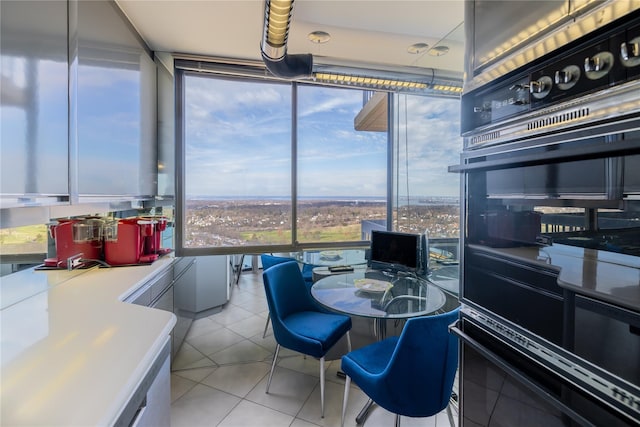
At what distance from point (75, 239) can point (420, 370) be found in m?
2.25

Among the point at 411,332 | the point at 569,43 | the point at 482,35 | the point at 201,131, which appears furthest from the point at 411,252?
the point at 201,131

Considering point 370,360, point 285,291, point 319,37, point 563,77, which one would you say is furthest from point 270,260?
point 563,77

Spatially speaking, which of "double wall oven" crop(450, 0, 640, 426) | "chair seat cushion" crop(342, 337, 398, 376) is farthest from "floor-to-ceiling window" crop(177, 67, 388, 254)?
"double wall oven" crop(450, 0, 640, 426)

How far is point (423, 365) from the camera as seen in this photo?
143 cm

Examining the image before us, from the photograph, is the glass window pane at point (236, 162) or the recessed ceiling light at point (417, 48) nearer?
the recessed ceiling light at point (417, 48)

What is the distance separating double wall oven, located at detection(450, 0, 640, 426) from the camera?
571 millimetres

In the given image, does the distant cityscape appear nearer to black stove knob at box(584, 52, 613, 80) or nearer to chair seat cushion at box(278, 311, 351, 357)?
chair seat cushion at box(278, 311, 351, 357)

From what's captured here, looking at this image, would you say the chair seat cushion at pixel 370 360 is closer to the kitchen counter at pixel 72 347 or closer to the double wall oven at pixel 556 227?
the double wall oven at pixel 556 227

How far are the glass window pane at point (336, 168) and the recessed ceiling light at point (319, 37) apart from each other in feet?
3.01

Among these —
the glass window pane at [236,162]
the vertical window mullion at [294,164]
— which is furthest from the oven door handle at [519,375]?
the glass window pane at [236,162]

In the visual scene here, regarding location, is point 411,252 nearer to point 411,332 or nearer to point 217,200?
point 411,332

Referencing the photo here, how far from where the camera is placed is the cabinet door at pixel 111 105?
1555 millimetres

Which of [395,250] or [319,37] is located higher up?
[319,37]

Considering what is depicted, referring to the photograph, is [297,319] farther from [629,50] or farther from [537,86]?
[629,50]
